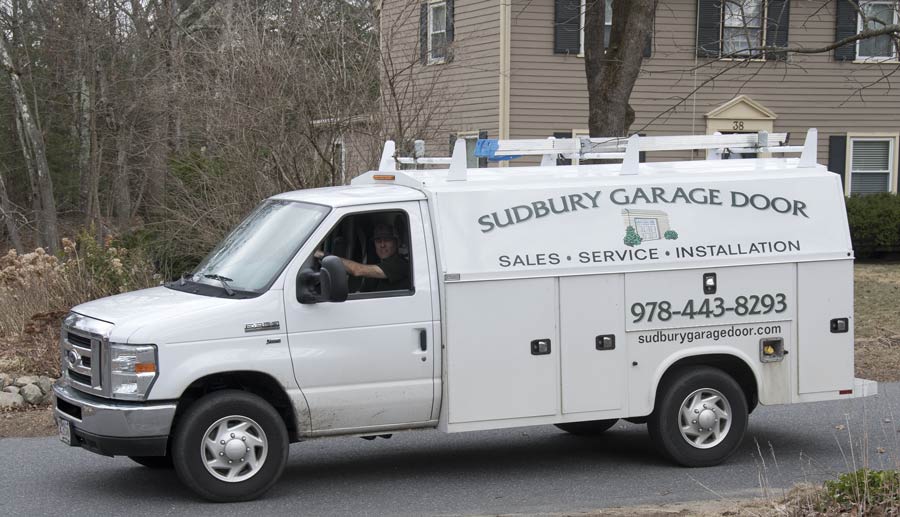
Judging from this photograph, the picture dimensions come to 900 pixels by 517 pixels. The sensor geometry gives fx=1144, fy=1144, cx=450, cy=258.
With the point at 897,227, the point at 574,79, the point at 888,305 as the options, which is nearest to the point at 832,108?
the point at 897,227

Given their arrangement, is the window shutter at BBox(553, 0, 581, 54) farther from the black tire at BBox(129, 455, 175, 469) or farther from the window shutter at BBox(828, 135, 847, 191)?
the black tire at BBox(129, 455, 175, 469)

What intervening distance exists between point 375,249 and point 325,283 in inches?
23.3

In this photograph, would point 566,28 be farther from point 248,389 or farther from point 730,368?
point 248,389

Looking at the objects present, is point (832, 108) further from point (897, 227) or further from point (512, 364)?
point (512, 364)

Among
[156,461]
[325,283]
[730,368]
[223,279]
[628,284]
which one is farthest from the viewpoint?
[730,368]

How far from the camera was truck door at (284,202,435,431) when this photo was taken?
740 centimetres

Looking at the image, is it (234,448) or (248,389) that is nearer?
(234,448)

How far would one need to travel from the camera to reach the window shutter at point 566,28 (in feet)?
73.8

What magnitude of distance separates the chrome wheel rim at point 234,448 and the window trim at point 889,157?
20.0 m

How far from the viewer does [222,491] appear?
7.25m

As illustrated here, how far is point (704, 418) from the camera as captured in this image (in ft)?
27.1

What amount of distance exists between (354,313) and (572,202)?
68.7 inches

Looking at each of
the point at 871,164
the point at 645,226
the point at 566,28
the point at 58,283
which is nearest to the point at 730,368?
the point at 645,226

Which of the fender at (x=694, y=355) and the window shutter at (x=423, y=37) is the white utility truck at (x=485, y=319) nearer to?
the fender at (x=694, y=355)
